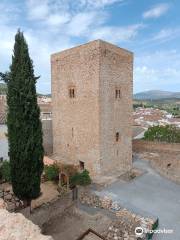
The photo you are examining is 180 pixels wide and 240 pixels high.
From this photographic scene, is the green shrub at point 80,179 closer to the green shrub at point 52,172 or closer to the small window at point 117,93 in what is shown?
the green shrub at point 52,172

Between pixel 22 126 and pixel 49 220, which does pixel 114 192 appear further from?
pixel 22 126

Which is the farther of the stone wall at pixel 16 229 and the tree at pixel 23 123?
the tree at pixel 23 123

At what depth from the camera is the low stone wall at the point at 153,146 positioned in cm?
1961

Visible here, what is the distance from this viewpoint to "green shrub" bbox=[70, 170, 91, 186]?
1280 centimetres

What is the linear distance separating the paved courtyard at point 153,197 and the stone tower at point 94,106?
59.3 inches

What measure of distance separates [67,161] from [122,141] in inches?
150

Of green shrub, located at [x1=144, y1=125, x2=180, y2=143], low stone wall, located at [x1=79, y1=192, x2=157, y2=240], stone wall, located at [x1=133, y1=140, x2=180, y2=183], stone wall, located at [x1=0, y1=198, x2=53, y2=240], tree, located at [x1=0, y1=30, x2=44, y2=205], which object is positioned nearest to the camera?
stone wall, located at [x1=0, y1=198, x2=53, y2=240]

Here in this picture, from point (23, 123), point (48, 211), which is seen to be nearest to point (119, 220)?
point (48, 211)

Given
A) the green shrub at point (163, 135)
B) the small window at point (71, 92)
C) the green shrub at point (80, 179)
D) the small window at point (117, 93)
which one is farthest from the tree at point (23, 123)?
the green shrub at point (163, 135)

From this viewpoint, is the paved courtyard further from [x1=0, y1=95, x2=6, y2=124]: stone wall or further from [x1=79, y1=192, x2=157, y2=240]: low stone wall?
[x1=0, y1=95, x2=6, y2=124]: stone wall

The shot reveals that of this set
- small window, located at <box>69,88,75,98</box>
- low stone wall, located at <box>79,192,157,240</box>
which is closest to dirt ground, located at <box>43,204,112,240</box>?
low stone wall, located at <box>79,192,157,240</box>

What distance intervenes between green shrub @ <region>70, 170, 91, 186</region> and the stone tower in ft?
3.51

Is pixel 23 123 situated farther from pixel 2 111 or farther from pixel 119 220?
pixel 2 111

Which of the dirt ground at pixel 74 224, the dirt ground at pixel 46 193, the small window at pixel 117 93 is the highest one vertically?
the small window at pixel 117 93
